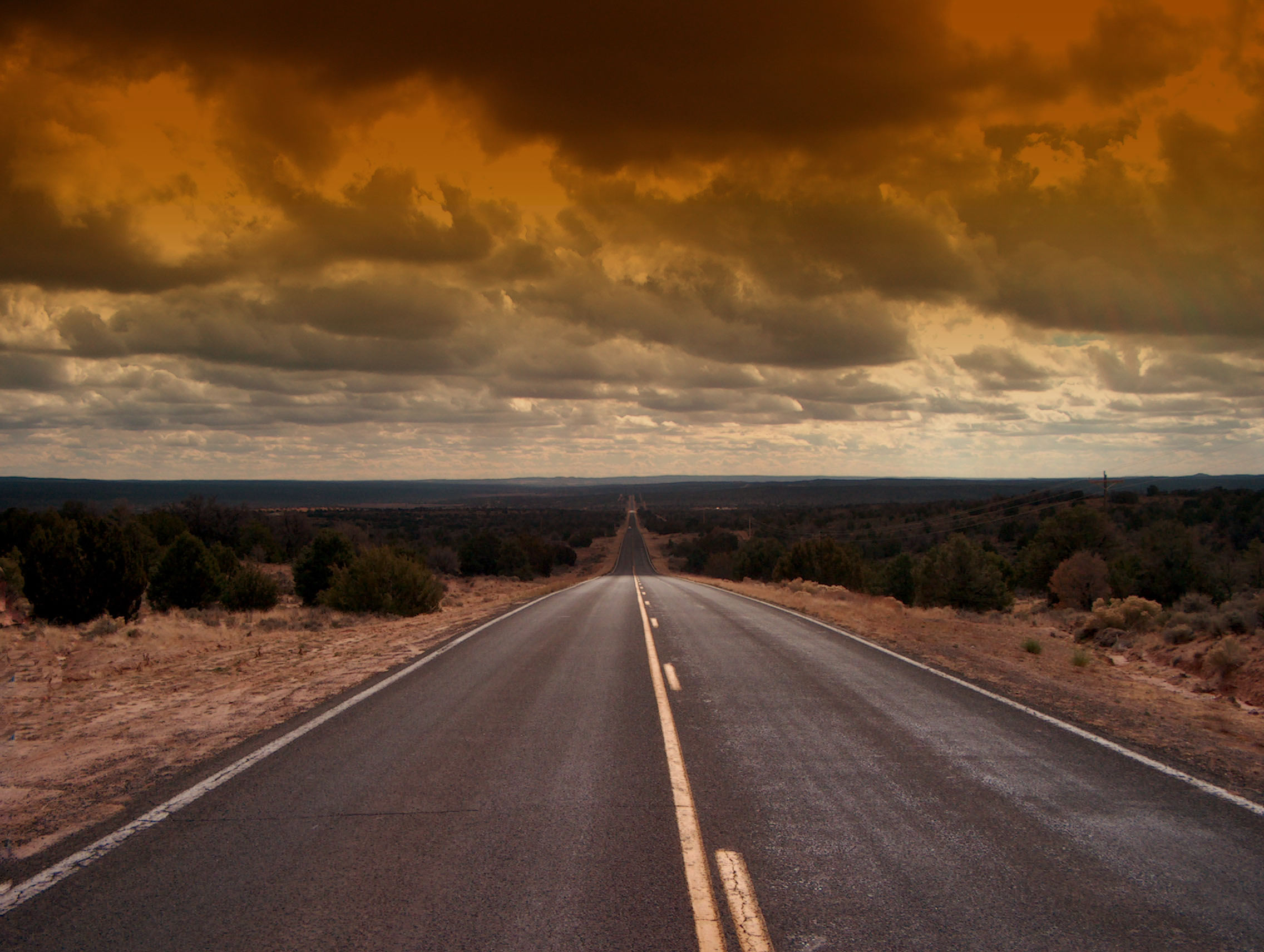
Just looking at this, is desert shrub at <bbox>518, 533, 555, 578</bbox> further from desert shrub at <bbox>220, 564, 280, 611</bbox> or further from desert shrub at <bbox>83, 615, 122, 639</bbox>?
desert shrub at <bbox>83, 615, 122, 639</bbox>

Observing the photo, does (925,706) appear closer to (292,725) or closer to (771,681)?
(771,681)

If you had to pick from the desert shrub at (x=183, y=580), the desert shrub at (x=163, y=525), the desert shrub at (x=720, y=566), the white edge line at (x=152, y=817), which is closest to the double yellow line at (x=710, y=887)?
the white edge line at (x=152, y=817)

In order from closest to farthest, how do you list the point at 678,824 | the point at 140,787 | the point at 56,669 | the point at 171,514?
the point at 678,824 < the point at 140,787 < the point at 56,669 < the point at 171,514

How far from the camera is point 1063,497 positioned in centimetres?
10769

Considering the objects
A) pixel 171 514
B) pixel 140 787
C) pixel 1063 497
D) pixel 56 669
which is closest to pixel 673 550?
pixel 1063 497

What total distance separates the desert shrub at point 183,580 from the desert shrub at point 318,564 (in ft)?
18.6

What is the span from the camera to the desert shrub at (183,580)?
35.6 meters

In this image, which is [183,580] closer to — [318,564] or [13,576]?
[13,576]

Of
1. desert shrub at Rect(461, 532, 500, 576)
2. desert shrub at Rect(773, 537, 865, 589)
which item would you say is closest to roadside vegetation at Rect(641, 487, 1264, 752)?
desert shrub at Rect(773, 537, 865, 589)

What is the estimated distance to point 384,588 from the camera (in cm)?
2534

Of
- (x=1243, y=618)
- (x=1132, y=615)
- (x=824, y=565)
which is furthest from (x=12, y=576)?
(x=824, y=565)

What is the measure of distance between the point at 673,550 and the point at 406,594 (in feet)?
315

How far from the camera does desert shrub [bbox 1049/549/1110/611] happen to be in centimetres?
4347

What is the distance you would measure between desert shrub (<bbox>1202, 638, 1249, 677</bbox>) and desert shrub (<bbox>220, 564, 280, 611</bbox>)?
32129 mm
